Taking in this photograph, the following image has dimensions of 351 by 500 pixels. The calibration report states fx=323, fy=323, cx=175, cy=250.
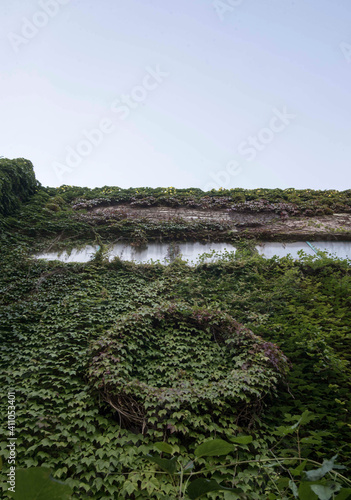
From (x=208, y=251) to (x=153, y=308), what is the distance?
271cm

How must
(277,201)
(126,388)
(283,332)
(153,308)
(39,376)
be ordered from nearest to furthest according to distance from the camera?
(126,388)
(39,376)
(283,332)
(153,308)
(277,201)

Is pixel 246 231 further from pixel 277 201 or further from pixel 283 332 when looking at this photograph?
pixel 283 332

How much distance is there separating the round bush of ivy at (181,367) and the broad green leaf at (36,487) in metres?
3.79

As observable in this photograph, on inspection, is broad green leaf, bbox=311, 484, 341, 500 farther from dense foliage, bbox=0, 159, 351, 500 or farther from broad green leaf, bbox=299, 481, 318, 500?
dense foliage, bbox=0, 159, 351, 500

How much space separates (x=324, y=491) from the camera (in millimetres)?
867

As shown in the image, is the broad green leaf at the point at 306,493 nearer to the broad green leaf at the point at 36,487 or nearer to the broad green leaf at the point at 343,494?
the broad green leaf at the point at 343,494

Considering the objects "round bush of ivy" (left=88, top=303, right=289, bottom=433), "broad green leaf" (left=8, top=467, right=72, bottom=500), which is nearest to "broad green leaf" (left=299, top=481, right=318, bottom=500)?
"broad green leaf" (left=8, top=467, right=72, bottom=500)

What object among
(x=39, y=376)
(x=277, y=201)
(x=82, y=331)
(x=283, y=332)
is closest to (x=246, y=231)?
(x=277, y=201)

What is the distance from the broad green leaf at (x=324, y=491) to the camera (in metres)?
0.85

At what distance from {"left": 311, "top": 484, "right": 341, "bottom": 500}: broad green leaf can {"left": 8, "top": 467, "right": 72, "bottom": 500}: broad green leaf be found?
25.9 inches

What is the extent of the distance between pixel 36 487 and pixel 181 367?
14.8ft

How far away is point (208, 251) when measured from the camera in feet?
26.2

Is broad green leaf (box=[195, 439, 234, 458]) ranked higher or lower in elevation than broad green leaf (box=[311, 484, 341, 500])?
higher

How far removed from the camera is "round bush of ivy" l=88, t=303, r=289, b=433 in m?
4.24
